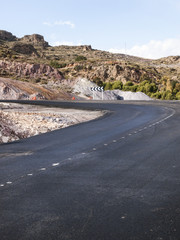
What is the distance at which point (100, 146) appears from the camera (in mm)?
12516

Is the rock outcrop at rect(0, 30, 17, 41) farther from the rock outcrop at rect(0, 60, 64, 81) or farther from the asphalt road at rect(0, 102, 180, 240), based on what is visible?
the asphalt road at rect(0, 102, 180, 240)

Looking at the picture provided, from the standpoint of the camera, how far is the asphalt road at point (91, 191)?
489 centimetres

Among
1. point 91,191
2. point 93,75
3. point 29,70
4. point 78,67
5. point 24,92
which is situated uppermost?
point 78,67

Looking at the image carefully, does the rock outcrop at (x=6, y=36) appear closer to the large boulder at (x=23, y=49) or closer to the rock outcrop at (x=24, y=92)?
the large boulder at (x=23, y=49)

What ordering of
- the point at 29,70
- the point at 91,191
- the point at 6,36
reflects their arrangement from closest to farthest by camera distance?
the point at 91,191 → the point at 29,70 → the point at 6,36

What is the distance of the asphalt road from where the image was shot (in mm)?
4891

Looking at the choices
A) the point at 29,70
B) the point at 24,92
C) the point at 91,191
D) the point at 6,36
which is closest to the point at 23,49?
the point at 29,70

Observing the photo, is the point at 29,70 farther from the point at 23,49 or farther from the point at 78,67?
the point at 23,49

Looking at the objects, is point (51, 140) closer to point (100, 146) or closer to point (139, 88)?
point (100, 146)

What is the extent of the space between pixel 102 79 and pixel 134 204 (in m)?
92.9

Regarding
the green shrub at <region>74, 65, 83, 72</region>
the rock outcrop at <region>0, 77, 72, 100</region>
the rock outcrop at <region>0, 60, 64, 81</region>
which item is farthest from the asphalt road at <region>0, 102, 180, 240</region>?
the green shrub at <region>74, 65, 83, 72</region>

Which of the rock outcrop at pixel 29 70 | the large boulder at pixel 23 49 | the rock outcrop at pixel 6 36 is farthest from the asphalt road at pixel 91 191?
the rock outcrop at pixel 6 36

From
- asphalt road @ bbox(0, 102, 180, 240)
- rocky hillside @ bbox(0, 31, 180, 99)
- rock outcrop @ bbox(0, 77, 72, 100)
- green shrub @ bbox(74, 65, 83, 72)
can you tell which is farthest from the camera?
green shrub @ bbox(74, 65, 83, 72)

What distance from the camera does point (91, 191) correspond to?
6.84 m
